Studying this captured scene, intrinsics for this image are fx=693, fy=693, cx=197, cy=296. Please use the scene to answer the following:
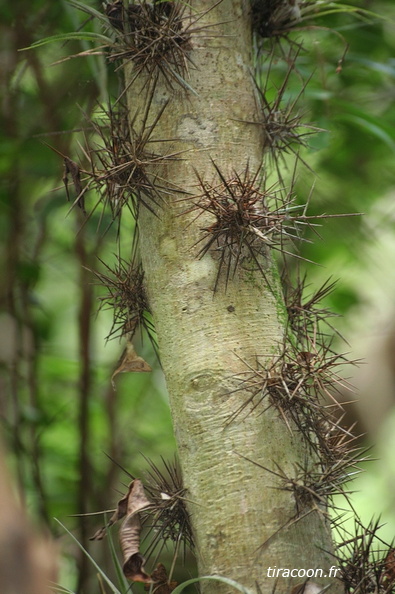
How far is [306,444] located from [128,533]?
286mm

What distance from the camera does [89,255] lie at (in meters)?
2.33

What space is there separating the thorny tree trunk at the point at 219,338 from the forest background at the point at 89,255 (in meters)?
0.56

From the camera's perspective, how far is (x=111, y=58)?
3.61 feet

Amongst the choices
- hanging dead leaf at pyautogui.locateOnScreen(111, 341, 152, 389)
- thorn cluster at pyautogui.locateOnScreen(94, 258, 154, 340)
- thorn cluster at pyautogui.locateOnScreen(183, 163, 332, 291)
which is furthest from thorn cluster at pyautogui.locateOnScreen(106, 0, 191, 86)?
hanging dead leaf at pyautogui.locateOnScreen(111, 341, 152, 389)

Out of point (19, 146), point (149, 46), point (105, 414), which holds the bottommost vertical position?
point (105, 414)

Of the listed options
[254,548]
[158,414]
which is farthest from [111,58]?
[158,414]

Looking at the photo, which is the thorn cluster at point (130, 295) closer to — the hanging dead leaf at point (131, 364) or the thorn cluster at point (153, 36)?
the hanging dead leaf at point (131, 364)

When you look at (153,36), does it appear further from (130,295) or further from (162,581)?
(162,581)

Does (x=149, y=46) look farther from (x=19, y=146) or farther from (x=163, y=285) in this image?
(x=19, y=146)

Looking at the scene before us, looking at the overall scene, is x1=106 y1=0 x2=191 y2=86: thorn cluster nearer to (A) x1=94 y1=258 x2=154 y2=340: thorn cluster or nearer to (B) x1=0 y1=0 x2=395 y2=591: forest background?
(A) x1=94 y1=258 x2=154 y2=340: thorn cluster

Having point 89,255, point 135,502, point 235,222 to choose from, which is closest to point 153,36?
point 235,222

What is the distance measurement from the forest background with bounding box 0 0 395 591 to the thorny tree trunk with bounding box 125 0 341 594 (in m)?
0.56

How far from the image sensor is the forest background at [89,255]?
1.93 meters

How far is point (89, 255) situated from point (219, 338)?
54.5 inches
